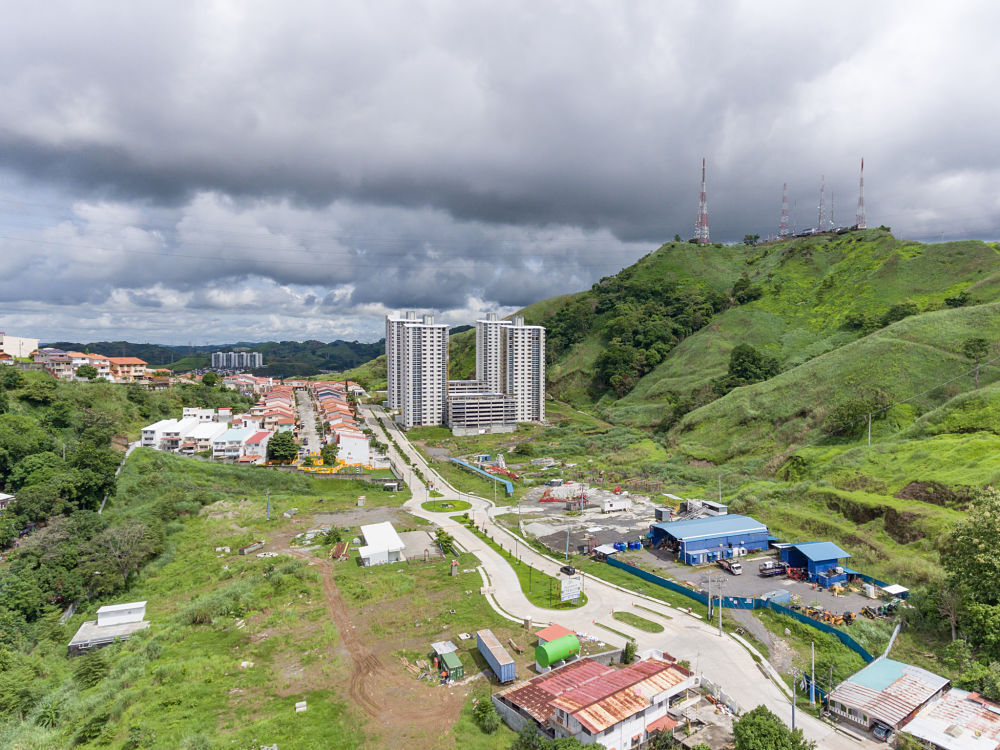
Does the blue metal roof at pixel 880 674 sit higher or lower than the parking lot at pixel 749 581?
higher

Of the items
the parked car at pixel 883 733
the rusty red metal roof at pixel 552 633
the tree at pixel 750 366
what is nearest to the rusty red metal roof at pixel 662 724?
the rusty red metal roof at pixel 552 633

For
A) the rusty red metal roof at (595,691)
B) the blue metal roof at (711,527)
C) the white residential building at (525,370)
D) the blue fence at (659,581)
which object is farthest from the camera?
the white residential building at (525,370)

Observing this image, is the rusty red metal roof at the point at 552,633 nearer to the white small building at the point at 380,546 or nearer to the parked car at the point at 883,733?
the parked car at the point at 883,733

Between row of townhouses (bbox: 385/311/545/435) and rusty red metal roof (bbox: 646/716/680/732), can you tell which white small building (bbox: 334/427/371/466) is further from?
rusty red metal roof (bbox: 646/716/680/732)

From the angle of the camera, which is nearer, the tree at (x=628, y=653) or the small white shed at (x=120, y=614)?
the tree at (x=628, y=653)

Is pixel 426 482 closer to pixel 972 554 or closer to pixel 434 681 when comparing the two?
pixel 434 681

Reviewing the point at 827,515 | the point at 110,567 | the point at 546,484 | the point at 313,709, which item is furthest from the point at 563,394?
the point at 313,709
